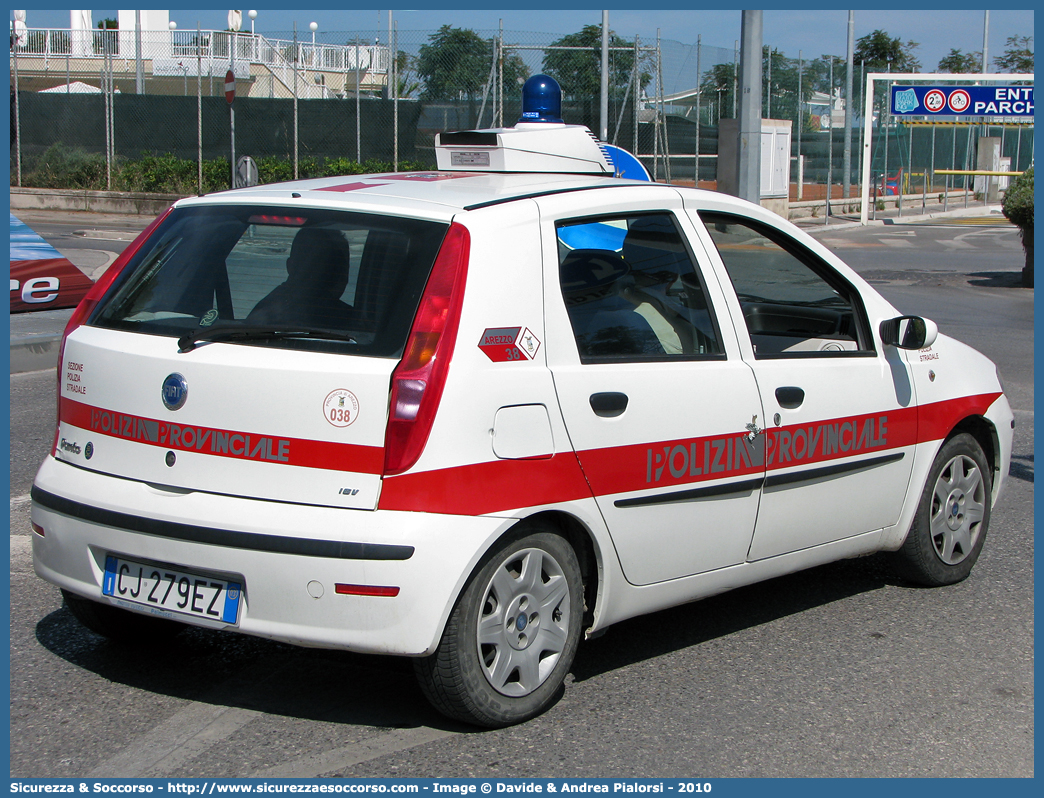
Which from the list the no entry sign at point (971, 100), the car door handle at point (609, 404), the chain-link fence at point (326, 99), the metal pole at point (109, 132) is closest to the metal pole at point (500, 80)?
the chain-link fence at point (326, 99)

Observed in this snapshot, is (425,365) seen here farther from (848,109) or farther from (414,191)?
(848,109)

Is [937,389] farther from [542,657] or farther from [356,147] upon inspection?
[356,147]

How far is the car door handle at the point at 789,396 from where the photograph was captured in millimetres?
4188

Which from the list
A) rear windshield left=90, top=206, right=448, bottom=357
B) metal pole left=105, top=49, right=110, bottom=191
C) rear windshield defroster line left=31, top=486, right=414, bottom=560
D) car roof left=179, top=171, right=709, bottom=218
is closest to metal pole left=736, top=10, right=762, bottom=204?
car roof left=179, top=171, right=709, bottom=218

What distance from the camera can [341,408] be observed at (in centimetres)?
331

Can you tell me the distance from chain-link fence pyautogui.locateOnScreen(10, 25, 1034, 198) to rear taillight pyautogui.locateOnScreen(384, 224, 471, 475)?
70.6ft

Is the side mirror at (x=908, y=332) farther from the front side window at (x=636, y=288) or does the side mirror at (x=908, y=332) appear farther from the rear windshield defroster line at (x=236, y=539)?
the rear windshield defroster line at (x=236, y=539)

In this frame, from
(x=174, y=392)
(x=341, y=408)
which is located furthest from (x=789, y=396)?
(x=174, y=392)

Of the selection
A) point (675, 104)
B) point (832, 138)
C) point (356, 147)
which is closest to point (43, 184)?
point (356, 147)

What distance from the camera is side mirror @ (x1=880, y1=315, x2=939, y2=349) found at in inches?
181

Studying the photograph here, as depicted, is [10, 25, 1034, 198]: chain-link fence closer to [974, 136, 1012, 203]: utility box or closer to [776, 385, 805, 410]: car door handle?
[974, 136, 1012, 203]: utility box

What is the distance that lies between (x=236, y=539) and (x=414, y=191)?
124 centimetres

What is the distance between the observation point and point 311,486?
332cm

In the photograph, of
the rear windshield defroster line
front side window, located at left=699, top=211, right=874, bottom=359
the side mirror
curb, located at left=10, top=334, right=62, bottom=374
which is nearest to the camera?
the rear windshield defroster line
